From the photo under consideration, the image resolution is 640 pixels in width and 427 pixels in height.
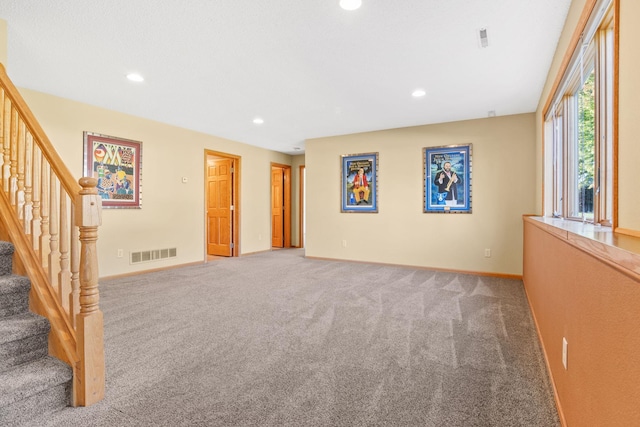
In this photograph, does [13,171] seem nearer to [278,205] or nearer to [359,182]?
[359,182]

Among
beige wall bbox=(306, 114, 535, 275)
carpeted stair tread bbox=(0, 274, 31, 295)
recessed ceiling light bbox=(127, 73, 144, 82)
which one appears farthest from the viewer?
beige wall bbox=(306, 114, 535, 275)

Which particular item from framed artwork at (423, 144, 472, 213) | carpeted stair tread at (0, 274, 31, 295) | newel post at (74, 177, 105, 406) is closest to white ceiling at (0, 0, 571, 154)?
framed artwork at (423, 144, 472, 213)

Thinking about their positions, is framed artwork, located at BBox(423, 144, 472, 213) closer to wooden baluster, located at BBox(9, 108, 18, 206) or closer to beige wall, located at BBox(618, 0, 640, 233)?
beige wall, located at BBox(618, 0, 640, 233)

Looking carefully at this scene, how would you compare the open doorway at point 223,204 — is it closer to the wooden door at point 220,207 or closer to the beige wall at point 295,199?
the wooden door at point 220,207

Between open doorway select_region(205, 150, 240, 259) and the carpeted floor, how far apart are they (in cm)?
277

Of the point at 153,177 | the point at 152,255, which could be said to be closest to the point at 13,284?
the point at 152,255

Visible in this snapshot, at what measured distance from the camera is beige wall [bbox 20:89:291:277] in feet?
12.9

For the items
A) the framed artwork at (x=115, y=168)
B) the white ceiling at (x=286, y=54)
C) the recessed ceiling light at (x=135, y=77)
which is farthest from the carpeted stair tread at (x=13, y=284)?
the framed artwork at (x=115, y=168)

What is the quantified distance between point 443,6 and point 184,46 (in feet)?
6.64

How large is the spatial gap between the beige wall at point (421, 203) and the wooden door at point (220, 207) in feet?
5.69

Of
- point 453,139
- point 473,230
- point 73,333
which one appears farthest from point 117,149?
point 473,230

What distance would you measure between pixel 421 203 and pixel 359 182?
1.17 m

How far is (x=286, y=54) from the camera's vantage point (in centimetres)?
276

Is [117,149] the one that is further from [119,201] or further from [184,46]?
[184,46]
